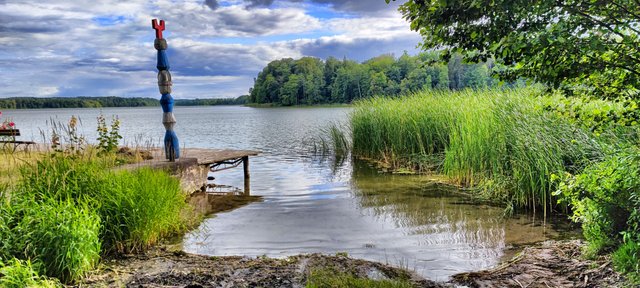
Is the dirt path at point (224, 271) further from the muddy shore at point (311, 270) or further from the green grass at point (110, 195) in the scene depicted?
the green grass at point (110, 195)

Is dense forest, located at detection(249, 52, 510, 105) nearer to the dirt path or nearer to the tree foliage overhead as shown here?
the dirt path

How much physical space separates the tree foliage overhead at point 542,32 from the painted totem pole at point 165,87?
22.5 ft

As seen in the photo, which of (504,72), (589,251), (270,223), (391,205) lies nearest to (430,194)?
(391,205)

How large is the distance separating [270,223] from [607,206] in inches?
199

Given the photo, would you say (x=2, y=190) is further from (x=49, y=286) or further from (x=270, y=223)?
(x=270, y=223)

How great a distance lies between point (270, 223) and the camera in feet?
25.7

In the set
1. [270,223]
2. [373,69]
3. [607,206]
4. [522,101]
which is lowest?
[270,223]

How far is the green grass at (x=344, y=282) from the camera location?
3.97 meters

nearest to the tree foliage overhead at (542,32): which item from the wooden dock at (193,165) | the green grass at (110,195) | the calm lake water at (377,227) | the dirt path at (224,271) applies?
the dirt path at (224,271)

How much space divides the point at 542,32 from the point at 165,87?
25.8 ft

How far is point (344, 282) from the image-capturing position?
4.09m

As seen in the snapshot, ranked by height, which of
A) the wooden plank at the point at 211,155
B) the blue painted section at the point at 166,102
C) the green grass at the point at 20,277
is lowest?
the green grass at the point at 20,277

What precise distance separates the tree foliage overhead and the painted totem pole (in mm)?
6849

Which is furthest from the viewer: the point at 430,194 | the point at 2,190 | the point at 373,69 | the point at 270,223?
the point at 373,69
